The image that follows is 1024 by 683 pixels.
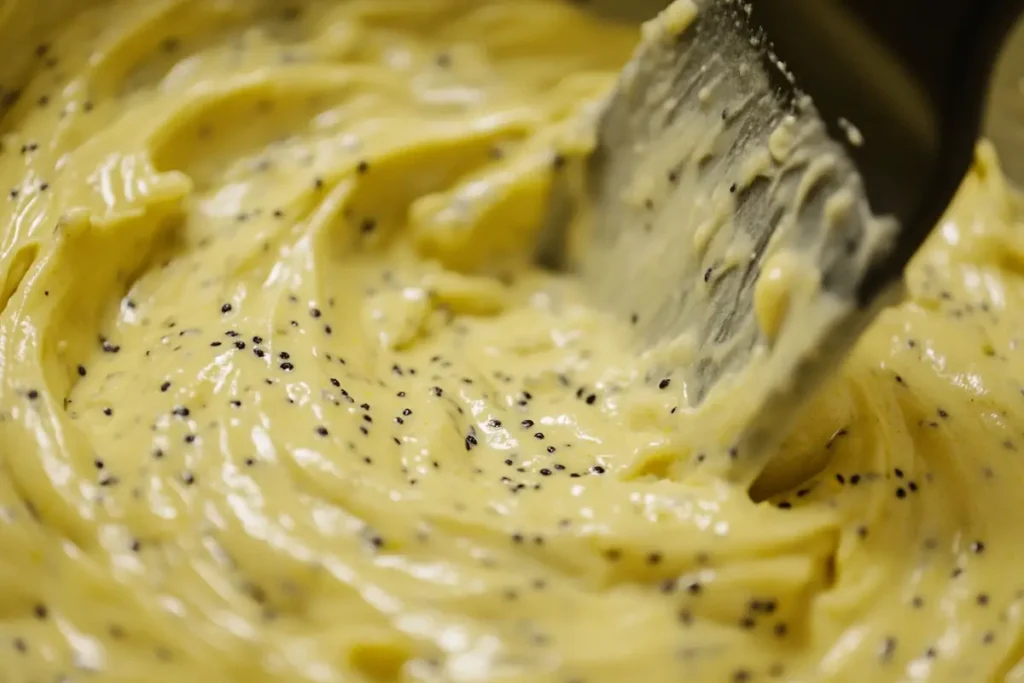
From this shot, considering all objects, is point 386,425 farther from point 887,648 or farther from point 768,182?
point 887,648

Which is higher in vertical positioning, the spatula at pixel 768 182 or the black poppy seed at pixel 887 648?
the spatula at pixel 768 182

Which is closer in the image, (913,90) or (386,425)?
(913,90)

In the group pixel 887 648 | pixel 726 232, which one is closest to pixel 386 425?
pixel 726 232

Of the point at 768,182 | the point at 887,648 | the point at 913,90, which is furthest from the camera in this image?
the point at 768,182

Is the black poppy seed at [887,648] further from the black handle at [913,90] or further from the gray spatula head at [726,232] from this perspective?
the black handle at [913,90]

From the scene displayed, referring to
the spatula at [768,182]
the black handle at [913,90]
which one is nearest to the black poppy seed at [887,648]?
the spatula at [768,182]

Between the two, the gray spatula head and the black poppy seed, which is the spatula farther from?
the black poppy seed

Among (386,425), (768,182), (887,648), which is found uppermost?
(768,182)
